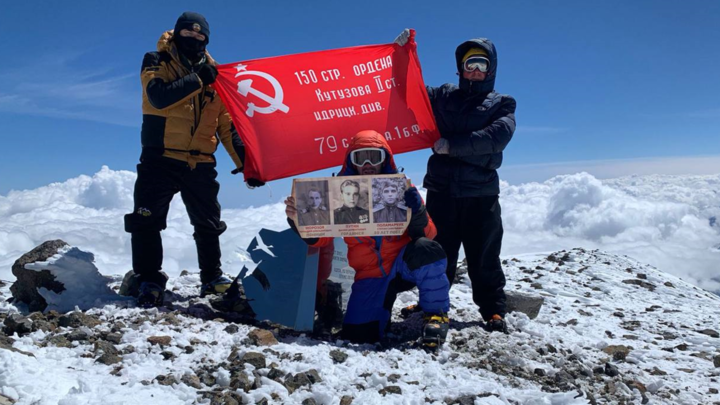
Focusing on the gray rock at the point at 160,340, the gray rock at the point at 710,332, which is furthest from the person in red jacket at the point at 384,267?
the gray rock at the point at 710,332

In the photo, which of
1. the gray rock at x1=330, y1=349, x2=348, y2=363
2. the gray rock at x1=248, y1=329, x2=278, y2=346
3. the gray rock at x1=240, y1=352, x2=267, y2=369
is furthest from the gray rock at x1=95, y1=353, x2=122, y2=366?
the gray rock at x1=330, y1=349, x2=348, y2=363

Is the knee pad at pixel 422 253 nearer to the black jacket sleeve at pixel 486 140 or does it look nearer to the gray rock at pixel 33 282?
the black jacket sleeve at pixel 486 140

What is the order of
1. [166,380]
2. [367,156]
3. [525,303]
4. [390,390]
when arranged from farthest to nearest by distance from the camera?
[525,303] < [367,156] < [390,390] < [166,380]

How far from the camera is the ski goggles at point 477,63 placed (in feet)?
16.2

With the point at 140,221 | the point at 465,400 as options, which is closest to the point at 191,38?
the point at 140,221

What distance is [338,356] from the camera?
3580 millimetres

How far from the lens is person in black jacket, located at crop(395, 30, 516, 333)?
496 centimetres

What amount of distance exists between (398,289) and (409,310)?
1.15 m

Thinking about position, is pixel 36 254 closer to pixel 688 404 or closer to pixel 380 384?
pixel 380 384

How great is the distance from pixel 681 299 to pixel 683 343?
389 cm

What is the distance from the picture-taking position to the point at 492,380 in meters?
3.41

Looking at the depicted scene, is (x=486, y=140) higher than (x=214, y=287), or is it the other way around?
(x=486, y=140)

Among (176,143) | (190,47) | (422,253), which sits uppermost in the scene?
(190,47)

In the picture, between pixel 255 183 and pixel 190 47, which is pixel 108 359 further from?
pixel 190 47
